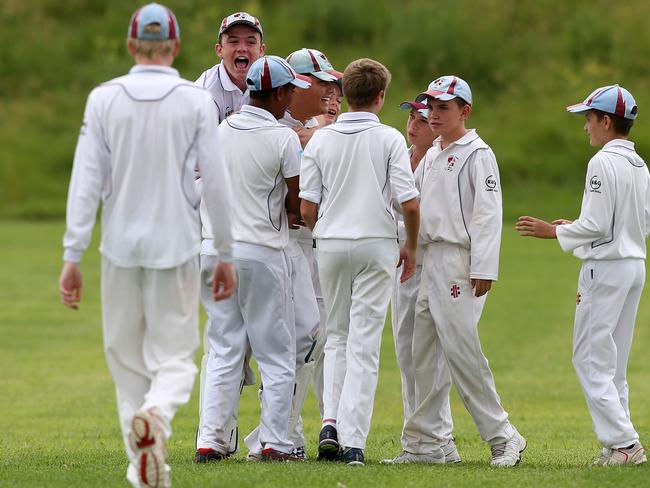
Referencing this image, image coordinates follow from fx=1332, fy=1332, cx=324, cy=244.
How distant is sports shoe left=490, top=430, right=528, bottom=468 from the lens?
8422 millimetres

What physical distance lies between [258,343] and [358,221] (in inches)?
40.3

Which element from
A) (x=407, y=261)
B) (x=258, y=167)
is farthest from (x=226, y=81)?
(x=407, y=261)

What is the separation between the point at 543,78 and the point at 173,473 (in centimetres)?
3905

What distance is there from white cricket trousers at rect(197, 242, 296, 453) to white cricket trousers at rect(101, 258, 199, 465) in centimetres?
144

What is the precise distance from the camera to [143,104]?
6742mm

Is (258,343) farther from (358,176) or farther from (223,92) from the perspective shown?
(223,92)

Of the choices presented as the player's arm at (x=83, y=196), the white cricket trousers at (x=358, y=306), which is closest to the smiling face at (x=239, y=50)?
the white cricket trousers at (x=358, y=306)

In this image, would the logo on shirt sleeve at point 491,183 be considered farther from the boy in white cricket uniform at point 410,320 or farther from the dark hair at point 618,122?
the dark hair at point 618,122

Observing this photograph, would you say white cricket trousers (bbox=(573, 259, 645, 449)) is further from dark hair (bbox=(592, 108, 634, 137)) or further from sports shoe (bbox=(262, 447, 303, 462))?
sports shoe (bbox=(262, 447, 303, 462))

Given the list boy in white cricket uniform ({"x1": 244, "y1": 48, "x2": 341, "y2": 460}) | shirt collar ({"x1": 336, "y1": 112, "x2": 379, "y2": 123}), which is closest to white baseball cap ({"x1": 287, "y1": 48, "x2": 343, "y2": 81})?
boy in white cricket uniform ({"x1": 244, "y1": 48, "x2": 341, "y2": 460})

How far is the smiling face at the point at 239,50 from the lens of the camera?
945 centimetres

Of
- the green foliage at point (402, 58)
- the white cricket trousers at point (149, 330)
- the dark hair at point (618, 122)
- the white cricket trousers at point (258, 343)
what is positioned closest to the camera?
the white cricket trousers at point (149, 330)

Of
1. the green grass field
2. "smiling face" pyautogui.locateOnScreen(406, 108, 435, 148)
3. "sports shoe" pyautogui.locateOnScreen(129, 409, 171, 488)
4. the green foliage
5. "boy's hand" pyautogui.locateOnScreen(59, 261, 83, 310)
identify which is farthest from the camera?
the green foliage

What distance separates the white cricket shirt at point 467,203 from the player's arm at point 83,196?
8.20 feet
